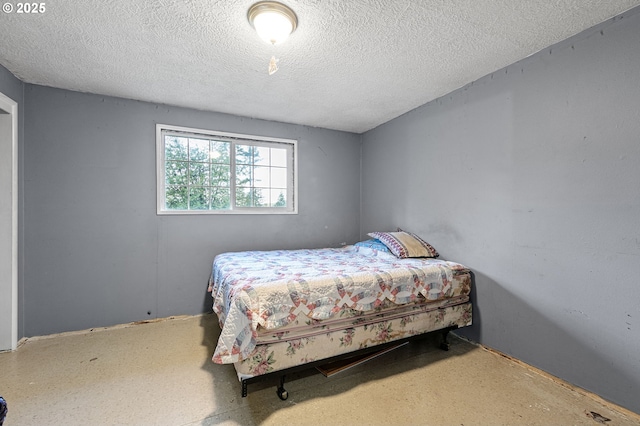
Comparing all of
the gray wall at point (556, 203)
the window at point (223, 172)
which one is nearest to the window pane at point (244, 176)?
the window at point (223, 172)

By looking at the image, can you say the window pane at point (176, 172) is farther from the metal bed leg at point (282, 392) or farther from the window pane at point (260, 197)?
the metal bed leg at point (282, 392)

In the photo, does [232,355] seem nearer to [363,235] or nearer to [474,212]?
[474,212]

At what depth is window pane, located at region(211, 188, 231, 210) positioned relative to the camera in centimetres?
340

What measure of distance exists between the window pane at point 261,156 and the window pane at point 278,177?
14cm

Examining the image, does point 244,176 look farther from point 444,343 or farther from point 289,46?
point 444,343

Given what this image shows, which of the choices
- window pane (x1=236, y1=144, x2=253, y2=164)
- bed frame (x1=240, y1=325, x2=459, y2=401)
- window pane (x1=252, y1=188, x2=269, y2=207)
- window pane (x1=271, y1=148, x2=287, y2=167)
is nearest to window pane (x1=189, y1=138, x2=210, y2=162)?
window pane (x1=236, y1=144, x2=253, y2=164)

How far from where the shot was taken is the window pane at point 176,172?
10.5 feet

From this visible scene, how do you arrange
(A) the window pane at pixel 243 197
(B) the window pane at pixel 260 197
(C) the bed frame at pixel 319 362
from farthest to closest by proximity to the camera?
(B) the window pane at pixel 260 197
(A) the window pane at pixel 243 197
(C) the bed frame at pixel 319 362

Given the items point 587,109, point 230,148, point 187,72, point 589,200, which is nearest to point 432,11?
point 587,109

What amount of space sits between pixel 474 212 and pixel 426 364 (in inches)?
54.3

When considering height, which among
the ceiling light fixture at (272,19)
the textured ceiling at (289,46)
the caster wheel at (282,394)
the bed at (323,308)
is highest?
the textured ceiling at (289,46)

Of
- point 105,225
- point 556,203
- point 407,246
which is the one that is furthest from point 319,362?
point 105,225

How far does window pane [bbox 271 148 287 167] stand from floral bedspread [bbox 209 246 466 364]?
1469 millimetres

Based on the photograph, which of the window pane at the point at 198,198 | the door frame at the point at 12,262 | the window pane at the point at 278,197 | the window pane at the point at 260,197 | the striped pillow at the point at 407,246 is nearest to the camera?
the door frame at the point at 12,262
